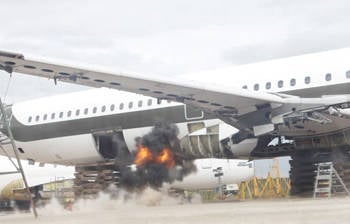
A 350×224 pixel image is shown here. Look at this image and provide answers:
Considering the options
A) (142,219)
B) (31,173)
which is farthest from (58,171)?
(142,219)

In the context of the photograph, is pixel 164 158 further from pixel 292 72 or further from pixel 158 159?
pixel 292 72

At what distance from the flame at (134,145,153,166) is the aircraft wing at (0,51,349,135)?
432 cm

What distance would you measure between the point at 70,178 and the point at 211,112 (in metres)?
24.4

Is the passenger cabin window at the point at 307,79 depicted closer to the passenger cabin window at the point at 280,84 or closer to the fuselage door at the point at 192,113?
the passenger cabin window at the point at 280,84

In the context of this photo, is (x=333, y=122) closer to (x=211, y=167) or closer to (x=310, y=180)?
(x=310, y=180)

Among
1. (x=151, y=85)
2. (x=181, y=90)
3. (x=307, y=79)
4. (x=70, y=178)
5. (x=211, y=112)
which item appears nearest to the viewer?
(x=151, y=85)

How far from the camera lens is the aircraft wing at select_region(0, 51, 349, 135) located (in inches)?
800

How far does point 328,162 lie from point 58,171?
1112 inches

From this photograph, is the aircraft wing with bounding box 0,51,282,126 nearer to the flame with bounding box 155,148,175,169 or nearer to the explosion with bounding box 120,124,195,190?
the explosion with bounding box 120,124,195,190

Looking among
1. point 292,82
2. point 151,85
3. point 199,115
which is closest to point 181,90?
point 151,85

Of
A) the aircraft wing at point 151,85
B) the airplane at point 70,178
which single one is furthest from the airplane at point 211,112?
the airplane at point 70,178

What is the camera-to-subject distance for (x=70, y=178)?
4659cm

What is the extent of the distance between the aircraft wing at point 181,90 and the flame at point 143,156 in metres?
4.32

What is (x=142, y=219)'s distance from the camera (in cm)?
1664
